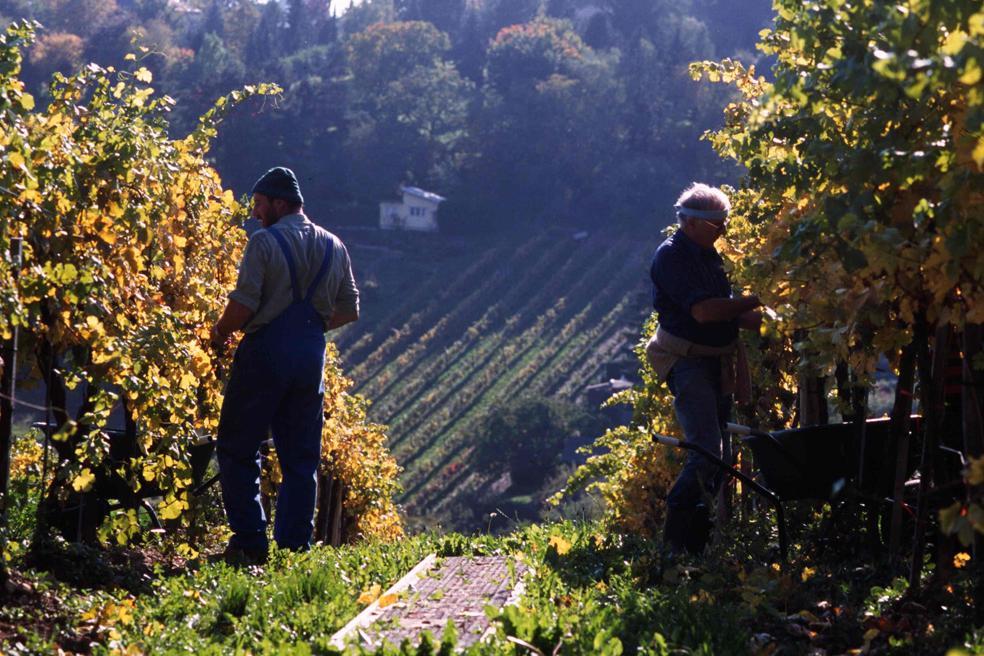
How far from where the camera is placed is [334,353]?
38.4ft

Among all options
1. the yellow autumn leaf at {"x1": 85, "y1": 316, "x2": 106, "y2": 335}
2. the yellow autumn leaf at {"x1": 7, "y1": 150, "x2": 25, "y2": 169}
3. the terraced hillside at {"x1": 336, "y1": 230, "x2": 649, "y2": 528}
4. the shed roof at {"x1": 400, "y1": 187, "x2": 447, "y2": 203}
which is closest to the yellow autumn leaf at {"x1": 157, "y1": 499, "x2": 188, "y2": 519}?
the yellow autumn leaf at {"x1": 85, "y1": 316, "x2": 106, "y2": 335}

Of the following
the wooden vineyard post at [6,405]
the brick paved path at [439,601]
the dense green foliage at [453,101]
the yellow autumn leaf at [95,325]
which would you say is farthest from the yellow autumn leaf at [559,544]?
the dense green foliage at [453,101]

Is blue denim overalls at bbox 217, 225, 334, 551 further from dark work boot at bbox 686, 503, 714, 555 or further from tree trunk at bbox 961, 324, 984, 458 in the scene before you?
tree trunk at bbox 961, 324, 984, 458

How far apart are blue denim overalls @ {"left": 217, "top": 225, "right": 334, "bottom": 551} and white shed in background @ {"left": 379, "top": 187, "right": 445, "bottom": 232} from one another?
59.9m

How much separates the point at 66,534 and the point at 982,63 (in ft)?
16.9

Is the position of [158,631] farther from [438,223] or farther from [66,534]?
[438,223]

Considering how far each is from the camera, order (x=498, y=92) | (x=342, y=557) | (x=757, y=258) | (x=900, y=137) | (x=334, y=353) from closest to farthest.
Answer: (x=900, y=137), (x=757, y=258), (x=342, y=557), (x=334, y=353), (x=498, y=92)

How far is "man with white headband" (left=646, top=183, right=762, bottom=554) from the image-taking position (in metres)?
6.01

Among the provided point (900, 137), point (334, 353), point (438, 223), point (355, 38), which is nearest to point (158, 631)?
point (900, 137)

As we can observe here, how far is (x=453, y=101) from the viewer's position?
7731 cm

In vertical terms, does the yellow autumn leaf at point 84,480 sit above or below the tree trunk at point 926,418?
below

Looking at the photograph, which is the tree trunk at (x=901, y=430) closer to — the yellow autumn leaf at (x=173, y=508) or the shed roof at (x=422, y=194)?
the yellow autumn leaf at (x=173, y=508)

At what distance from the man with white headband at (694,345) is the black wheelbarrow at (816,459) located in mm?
434

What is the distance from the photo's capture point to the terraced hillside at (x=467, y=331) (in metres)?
42.6
